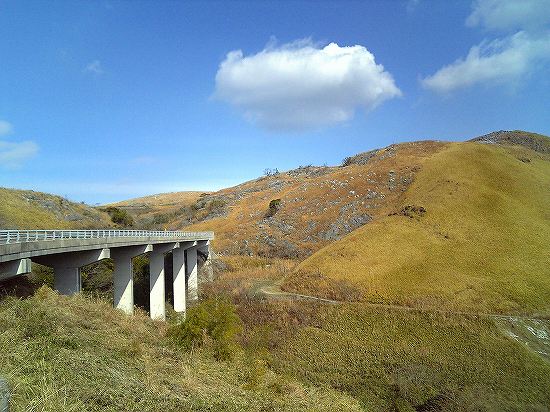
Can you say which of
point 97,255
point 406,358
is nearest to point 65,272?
point 97,255

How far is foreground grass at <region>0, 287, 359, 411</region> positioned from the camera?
38.0 feet

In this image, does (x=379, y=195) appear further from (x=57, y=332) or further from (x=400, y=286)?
(x=57, y=332)

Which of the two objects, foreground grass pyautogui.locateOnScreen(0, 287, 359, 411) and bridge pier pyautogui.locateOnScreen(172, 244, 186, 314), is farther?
bridge pier pyautogui.locateOnScreen(172, 244, 186, 314)

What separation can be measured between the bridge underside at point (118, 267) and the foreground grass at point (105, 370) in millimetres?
1995

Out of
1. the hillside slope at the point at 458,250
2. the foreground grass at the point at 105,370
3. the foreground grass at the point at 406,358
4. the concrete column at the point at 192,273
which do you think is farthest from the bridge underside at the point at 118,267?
the hillside slope at the point at 458,250

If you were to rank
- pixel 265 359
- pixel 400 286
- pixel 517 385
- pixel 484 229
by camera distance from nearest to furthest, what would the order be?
1. pixel 517 385
2. pixel 265 359
3. pixel 400 286
4. pixel 484 229

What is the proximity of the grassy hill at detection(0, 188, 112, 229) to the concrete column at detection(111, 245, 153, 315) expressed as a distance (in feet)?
92.0

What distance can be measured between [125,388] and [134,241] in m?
22.4

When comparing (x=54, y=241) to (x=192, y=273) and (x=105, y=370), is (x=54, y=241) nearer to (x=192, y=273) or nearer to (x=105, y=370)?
(x=105, y=370)

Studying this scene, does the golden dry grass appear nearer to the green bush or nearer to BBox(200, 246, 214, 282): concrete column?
BBox(200, 246, 214, 282): concrete column

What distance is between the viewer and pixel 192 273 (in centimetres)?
5850

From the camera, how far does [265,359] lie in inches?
1232

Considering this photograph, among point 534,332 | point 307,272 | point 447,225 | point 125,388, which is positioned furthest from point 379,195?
point 125,388

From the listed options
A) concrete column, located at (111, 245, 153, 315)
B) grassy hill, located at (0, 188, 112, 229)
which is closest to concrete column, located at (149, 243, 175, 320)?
concrete column, located at (111, 245, 153, 315)
